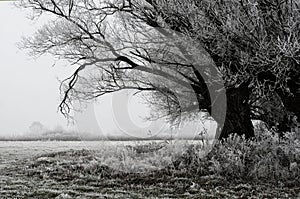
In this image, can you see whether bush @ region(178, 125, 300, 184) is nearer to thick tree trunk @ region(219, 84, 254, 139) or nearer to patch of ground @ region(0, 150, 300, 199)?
patch of ground @ region(0, 150, 300, 199)

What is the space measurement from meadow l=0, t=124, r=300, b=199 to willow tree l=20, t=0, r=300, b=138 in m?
1.85

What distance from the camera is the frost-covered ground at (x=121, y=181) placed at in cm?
884

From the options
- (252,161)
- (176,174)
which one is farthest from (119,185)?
(252,161)

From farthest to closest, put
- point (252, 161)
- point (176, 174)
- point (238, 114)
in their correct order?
point (238, 114) → point (252, 161) → point (176, 174)

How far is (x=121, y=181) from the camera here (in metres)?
10.5

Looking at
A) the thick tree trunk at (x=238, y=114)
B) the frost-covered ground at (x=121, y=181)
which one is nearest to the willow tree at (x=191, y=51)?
the thick tree trunk at (x=238, y=114)

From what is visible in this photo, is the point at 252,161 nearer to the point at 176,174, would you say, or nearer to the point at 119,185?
the point at 176,174

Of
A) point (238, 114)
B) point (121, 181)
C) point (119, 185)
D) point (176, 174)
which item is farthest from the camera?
point (238, 114)

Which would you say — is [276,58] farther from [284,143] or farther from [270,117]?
[270,117]

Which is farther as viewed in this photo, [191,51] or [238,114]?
[238,114]

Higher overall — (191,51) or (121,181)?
(191,51)

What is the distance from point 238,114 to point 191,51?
11.1ft

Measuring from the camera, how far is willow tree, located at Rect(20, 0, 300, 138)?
375 inches

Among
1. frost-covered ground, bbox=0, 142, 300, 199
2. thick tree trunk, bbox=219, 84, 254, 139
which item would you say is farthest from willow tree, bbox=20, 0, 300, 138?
frost-covered ground, bbox=0, 142, 300, 199
